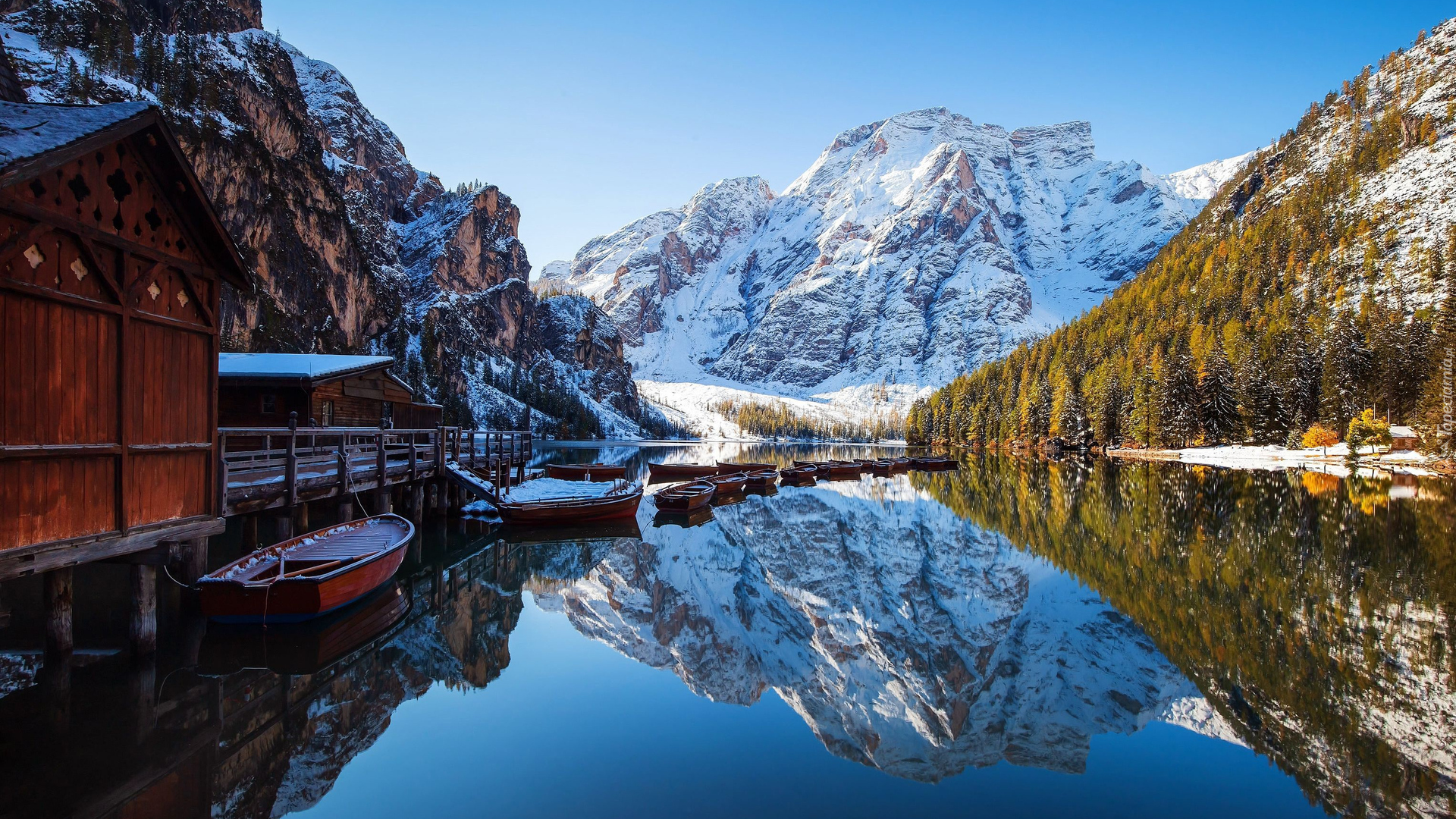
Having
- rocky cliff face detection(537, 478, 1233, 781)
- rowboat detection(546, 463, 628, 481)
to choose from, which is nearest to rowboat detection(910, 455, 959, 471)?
rowboat detection(546, 463, 628, 481)

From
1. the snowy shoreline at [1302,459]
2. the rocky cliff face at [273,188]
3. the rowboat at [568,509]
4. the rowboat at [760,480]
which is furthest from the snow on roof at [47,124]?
the rocky cliff face at [273,188]

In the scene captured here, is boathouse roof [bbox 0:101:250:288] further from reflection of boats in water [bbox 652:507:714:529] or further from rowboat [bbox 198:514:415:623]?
reflection of boats in water [bbox 652:507:714:529]

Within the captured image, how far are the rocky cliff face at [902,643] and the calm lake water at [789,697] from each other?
0.08m

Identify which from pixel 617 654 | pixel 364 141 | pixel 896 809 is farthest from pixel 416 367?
pixel 896 809

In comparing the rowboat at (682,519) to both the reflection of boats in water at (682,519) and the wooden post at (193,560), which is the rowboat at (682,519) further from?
the wooden post at (193,560)

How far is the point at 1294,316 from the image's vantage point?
88.4 meters

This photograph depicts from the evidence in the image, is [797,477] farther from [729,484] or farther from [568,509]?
[568,509]

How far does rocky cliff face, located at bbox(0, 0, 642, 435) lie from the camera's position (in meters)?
88.8

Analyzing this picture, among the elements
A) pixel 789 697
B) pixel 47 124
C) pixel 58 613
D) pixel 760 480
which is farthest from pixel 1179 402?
pixel 47 124

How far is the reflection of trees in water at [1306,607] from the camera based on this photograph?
8.83 metres

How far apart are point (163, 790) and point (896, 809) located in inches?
342

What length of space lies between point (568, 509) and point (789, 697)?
18609 mm

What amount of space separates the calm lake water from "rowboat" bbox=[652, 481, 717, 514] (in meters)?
11.8

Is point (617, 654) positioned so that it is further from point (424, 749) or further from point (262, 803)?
point (262, 803)
